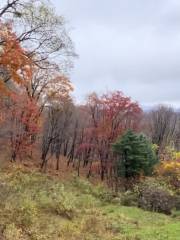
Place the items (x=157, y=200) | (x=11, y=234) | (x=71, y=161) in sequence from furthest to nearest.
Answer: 1. (x=71, y=161)
2. (x=157, y=200)
3. (x=11, y=234)

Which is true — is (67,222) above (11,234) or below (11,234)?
below

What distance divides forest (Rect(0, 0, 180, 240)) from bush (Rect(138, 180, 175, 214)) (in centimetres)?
6

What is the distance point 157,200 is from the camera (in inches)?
1016

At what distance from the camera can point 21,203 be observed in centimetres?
1756

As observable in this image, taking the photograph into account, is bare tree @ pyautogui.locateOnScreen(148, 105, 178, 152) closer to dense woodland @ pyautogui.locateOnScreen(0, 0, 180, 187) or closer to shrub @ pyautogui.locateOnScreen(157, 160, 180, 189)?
dense woodland @ pyautogui.locateOnScreen(0, 0, 180, 187)

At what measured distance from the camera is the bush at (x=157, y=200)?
83.6 feet

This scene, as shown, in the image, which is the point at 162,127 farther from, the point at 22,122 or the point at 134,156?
the point at 22,122

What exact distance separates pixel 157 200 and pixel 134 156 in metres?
8.29

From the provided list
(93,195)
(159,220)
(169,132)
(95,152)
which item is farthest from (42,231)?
(169,132)

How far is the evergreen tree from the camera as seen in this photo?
33969 mm

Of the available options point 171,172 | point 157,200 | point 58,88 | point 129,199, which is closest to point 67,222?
point 157,200

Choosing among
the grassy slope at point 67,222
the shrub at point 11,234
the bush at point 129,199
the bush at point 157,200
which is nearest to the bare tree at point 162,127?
the bush at point 129,199

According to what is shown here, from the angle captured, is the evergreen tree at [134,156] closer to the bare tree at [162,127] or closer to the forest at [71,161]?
the forest at [71,161]

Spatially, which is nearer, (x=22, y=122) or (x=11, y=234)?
(x=11, y=234)
